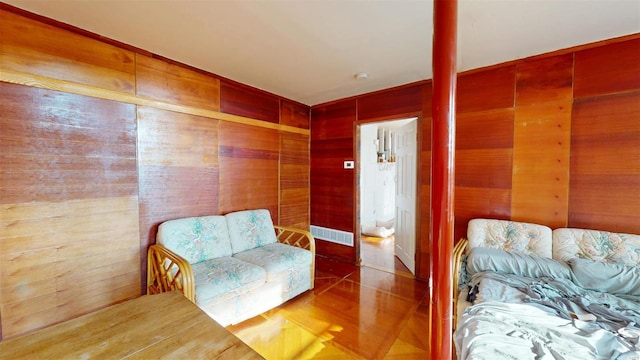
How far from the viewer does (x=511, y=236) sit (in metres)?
2.31

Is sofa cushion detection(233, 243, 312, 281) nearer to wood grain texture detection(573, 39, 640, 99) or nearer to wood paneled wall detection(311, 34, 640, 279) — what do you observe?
wood paneled wall detection(311, 34, 640, 279)

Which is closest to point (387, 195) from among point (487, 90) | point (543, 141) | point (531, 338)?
point (487, 90)

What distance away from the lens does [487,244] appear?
2.38 metres

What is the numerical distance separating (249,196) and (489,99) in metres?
2.92

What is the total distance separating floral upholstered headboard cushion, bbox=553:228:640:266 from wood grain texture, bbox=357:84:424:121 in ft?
6.06

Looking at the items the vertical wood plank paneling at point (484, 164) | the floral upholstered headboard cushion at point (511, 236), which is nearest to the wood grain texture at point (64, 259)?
the floral upholstered headboard cushion at point (511, 236)

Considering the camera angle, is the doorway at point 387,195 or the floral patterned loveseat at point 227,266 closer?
the floral patterned loveseat at point 227,266

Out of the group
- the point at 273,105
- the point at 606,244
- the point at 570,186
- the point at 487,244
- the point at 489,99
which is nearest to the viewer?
the point at 606,244

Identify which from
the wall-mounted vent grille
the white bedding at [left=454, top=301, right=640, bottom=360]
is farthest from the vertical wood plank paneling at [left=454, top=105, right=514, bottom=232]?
the wall-mounted vent grille

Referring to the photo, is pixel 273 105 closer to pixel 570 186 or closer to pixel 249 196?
pixel 249 196

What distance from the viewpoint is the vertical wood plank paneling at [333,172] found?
12.0ft

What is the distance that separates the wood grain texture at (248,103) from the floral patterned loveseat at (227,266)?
4.10 feet

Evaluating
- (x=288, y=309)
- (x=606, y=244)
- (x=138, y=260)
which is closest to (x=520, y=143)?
(x=606, y=244)

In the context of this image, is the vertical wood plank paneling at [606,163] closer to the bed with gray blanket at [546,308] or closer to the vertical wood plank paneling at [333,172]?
the bed with gray blanket at [546,308]
